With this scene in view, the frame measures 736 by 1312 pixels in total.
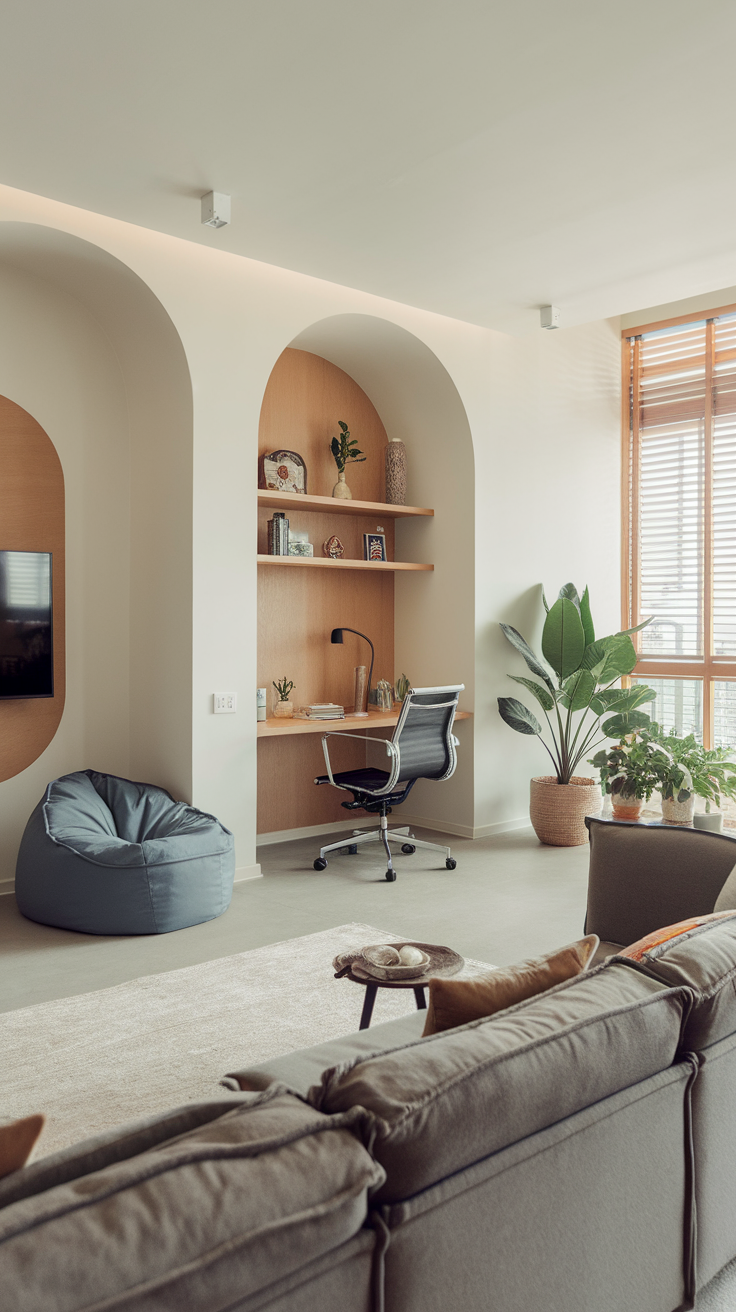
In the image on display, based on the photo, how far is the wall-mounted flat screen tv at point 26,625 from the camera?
14.2 ft

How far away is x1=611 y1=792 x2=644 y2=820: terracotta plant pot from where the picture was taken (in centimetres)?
565

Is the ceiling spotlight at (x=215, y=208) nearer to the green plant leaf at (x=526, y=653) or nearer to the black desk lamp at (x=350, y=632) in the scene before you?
the black desk lamp at (x=350, y=632)

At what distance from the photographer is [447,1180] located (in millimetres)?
1167

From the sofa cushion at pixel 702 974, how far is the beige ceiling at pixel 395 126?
249cm

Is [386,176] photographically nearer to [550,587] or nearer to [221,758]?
[221,758]

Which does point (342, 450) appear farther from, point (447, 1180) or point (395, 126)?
point (447, 1180)

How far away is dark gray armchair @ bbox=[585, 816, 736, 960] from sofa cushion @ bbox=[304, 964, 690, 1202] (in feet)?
3.78

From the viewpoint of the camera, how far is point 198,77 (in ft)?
9.65

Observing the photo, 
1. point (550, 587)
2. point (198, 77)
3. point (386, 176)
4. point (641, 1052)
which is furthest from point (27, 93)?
point (550, 587)

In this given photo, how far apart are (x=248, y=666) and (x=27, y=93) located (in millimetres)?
2572

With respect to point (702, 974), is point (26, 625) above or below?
above

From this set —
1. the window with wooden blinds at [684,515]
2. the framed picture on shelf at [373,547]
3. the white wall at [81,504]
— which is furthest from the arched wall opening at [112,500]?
the window with wooden blinds at [684,515]

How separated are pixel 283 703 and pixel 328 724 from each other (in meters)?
0.46

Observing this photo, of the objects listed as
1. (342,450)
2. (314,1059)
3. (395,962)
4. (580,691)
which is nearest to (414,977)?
(395,962)
